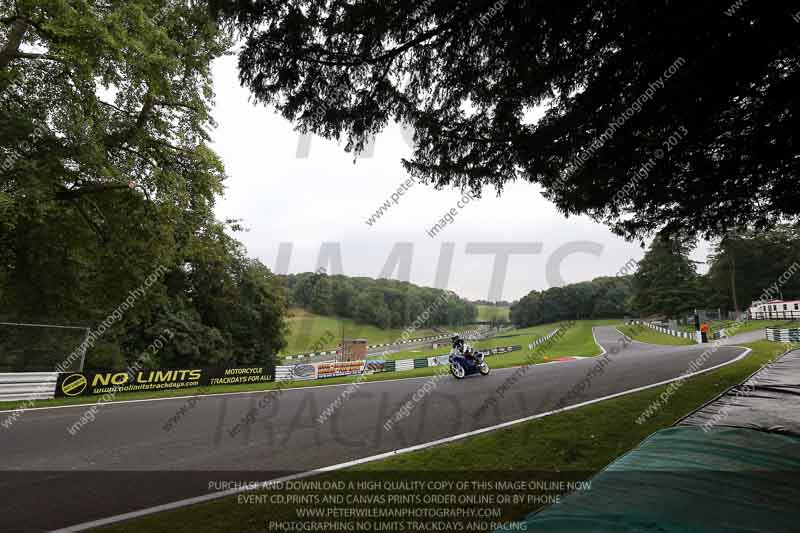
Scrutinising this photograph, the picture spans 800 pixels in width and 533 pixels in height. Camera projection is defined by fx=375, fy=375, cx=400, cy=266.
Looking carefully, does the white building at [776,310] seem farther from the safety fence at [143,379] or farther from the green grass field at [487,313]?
the safety fence at [143,379]

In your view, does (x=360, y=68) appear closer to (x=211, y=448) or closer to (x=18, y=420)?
(x=211, y=448)

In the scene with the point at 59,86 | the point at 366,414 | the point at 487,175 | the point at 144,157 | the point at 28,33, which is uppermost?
the point at 28,33

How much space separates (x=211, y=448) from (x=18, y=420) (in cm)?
594

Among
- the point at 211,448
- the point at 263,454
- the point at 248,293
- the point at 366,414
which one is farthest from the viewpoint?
the point at 248,293

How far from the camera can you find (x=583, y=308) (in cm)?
5278

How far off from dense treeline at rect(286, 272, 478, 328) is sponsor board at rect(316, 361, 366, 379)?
8.07ft

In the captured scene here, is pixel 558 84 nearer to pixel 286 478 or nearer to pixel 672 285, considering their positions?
pixel 286 478

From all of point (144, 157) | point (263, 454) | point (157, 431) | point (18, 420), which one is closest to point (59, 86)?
point (144, 157)

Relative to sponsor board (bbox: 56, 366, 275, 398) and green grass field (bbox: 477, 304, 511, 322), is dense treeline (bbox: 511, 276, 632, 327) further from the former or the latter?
sponsor board (bbox: 56, 366, 275, 398)

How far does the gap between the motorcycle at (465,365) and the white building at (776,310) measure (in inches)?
1675

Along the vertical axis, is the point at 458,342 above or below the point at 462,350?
above

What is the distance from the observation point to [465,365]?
13227mm

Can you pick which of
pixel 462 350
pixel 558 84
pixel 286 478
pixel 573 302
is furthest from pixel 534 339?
pixel 286 478

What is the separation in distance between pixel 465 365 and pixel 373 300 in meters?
6.05
